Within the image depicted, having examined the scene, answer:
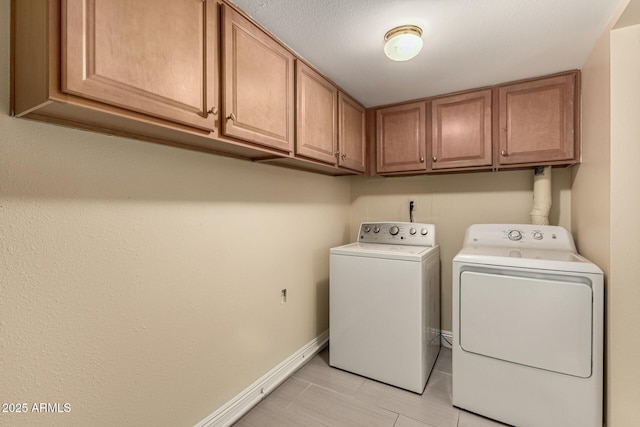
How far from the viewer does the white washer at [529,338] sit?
149 centimetres

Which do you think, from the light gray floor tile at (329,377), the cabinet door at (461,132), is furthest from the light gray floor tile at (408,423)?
the cabinet door at (461,132)

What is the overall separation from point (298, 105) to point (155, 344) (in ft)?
4.72

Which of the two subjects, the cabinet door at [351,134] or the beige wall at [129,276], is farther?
the cabinet door at [351,134]

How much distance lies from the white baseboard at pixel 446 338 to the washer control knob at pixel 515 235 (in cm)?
103

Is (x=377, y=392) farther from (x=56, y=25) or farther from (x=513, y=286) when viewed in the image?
(x=56, y=25)

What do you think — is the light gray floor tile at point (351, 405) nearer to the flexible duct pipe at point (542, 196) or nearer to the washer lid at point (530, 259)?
the washer lid at point (530, 259)

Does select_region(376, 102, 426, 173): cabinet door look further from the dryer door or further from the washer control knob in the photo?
the dryer door

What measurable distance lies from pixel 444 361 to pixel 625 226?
5.10ft

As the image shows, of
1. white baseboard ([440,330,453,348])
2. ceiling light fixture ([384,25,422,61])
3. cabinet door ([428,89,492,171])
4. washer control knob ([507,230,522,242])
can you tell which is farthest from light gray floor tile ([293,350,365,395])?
ceiling light fixture ([384,25,422,61])

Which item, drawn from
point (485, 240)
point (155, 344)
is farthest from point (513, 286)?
point (155, 344)

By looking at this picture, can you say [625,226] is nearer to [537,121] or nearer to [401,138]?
[537,121]

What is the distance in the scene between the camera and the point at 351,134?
2.37 m

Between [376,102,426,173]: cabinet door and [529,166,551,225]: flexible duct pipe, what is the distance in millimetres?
825

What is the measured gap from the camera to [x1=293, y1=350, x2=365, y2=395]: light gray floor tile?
1987mm
